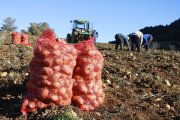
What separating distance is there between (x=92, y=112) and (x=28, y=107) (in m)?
0.89

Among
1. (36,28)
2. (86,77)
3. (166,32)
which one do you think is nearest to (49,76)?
(86,77)

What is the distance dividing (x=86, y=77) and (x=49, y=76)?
0.64 m

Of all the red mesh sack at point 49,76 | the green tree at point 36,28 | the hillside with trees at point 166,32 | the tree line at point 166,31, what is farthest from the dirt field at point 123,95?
the green tree at point 36,28

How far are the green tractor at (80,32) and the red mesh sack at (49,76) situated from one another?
1731 cm

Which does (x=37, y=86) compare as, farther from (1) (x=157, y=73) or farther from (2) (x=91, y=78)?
(1) (x=157, y=73)

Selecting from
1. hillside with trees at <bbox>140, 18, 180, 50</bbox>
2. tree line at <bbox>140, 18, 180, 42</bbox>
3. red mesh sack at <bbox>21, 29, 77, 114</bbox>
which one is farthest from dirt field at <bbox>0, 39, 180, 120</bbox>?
tree line at <bbox>140, 18, 180, 42</bbox>

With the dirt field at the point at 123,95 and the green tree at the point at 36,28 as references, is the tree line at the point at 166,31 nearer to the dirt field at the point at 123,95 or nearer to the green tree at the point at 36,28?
the green tree at the point at 36,28

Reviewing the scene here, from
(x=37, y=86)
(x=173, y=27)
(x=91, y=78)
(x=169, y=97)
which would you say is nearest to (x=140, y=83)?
(x=169, y=97)

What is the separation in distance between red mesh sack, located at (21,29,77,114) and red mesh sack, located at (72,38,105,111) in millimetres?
258

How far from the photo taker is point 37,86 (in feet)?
20.7

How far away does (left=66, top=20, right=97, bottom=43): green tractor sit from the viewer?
79.5 ft

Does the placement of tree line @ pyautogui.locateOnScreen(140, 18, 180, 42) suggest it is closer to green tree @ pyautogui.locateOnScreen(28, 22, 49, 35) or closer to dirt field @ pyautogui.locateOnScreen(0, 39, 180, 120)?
green tree @ pyautogui.locateOnScreen(28, 22, 49, 35)

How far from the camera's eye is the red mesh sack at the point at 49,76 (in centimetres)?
626

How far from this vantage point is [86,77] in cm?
669
